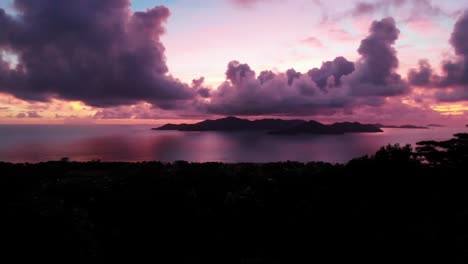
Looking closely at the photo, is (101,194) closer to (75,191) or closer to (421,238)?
(75,191)

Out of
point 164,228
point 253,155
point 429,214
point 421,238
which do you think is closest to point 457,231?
point 421,238

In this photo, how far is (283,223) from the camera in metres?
20.2

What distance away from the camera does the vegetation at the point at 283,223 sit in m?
15.4

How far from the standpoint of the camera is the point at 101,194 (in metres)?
32.9

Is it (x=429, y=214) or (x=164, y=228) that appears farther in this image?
(x=164, y=228)

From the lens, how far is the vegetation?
15367 millimetres

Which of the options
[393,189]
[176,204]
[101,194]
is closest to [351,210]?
[393,189]

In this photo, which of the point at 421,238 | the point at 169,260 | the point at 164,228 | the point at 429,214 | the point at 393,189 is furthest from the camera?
the point at 393,189

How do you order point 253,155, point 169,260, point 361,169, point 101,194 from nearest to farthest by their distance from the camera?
point 169,260 < point 361,169 < point 101,194 < point 253,155

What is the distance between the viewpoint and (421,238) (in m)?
14.7

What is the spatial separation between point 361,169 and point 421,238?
1303 cm

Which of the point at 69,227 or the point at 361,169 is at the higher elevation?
the point at 361,169

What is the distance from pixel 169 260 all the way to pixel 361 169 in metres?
16.8

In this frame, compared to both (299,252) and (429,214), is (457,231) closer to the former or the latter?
(429,214)
